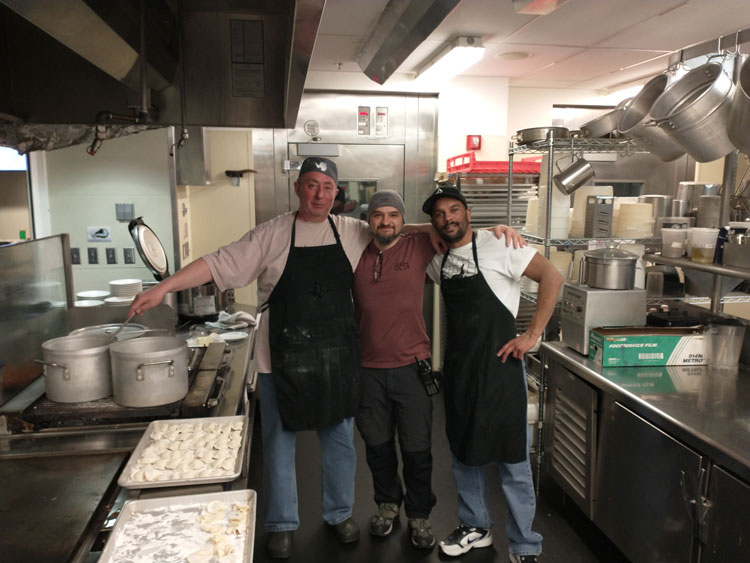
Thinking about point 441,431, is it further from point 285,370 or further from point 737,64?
point 737,64

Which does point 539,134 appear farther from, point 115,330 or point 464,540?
point 115,330

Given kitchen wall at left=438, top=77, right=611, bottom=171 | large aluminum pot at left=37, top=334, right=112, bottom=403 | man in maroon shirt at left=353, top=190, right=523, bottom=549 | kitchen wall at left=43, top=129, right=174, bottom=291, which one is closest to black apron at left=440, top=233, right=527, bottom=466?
man in maroon shirt at left=353, top=190, right=523, bottom=549

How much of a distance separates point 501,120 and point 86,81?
3655 mm

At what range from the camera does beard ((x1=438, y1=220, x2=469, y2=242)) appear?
7.70ft

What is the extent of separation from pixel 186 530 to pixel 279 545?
1.31 metres

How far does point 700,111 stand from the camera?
2.28 meters

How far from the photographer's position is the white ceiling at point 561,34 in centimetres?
309

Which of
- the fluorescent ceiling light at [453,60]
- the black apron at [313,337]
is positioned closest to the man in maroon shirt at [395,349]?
the black apron at [313,337]

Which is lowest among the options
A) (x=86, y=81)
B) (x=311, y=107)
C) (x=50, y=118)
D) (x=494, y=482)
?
(x=494, y=482)

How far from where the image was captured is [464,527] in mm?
2604

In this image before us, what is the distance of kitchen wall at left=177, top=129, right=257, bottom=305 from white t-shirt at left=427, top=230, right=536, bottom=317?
2.59 metres

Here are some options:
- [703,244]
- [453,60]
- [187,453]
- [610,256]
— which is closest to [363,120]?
[453,60]

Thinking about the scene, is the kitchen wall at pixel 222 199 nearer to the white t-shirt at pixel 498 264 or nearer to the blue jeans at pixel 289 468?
the blue jeans at pixel 289 468

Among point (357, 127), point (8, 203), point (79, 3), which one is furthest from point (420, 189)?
point (79, 3)
